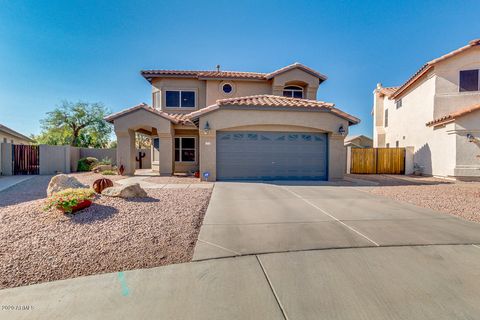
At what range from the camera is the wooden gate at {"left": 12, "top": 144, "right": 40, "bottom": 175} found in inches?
583

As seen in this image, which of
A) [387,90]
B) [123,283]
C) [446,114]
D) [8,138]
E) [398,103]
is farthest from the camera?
[387,90]

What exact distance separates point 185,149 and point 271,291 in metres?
14.8

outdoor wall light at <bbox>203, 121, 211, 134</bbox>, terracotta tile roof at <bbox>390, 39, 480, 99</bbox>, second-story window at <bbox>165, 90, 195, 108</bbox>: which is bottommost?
outdoor wall light at <bbox>203, 121, 211, 134</bbox>

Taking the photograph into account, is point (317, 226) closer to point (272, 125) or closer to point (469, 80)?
point (272, 125)

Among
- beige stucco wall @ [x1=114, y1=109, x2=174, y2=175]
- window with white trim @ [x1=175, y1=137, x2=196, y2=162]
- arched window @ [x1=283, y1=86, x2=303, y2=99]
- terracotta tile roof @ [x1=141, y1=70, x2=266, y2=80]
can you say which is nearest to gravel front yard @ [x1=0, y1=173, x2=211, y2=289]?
beige stucco wall @ [x1=114, y1=109, x2=174, y2=175]

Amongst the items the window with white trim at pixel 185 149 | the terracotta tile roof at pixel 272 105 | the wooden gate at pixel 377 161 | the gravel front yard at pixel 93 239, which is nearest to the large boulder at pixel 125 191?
the gravel front yard at pixel 93 239

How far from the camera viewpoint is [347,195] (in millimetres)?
8555

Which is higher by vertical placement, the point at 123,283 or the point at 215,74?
the point at 215,74

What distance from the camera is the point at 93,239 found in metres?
4.06

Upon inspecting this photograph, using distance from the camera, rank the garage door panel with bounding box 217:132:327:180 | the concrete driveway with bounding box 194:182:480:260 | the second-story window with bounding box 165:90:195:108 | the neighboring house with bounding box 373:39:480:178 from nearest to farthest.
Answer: the concrete driveway with bounding box 194:182:480:260 < the garage door panel with bounding box 217:132:327:180 < the neighboring house with bounding box 373:39:480:178 < the second-story window with bounding box 165:90:195:108

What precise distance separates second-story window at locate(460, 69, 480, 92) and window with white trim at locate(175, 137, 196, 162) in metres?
19.3

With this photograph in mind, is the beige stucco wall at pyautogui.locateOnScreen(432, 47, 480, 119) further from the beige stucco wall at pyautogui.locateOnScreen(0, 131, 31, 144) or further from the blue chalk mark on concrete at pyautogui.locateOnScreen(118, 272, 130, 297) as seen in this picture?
the beige stucco wall at pyautogui.locateOnScreen(0, 131, 31, 144)

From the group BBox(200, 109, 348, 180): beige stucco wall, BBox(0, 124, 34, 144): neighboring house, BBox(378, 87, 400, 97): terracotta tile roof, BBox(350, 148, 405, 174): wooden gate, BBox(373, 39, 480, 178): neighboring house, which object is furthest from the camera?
BBox(378, 87, 400, 97): terracotta tile roof

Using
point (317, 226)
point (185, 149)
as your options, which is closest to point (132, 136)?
point (185, 149)
